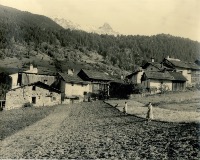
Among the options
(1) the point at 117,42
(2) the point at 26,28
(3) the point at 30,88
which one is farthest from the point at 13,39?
(3) the point at 30,88

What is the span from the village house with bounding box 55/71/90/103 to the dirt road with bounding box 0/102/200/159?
30.0m

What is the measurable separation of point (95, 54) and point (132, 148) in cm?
12725

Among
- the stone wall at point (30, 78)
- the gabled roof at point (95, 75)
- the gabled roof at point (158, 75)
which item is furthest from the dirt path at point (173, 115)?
the stone wall at point (30, 78)

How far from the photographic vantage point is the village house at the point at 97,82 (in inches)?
2372

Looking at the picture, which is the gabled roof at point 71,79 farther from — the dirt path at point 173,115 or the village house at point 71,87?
the dirt path at point 173,115

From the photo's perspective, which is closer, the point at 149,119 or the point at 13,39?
the point at 149,119

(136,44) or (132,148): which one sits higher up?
(136,44)

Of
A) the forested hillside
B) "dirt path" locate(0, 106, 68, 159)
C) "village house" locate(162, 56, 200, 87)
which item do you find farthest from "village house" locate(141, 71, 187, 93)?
the forested hillside

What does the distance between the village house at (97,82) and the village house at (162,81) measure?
306 inches

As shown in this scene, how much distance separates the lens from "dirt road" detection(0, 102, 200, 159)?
588 inches

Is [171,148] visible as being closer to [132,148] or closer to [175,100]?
[132,148]

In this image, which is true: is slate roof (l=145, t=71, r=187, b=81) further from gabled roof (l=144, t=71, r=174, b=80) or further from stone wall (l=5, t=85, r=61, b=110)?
stone wall (l=5, t=85, r=61, b=110)

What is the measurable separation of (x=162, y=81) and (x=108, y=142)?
1619 inches

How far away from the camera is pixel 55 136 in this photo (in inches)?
854
